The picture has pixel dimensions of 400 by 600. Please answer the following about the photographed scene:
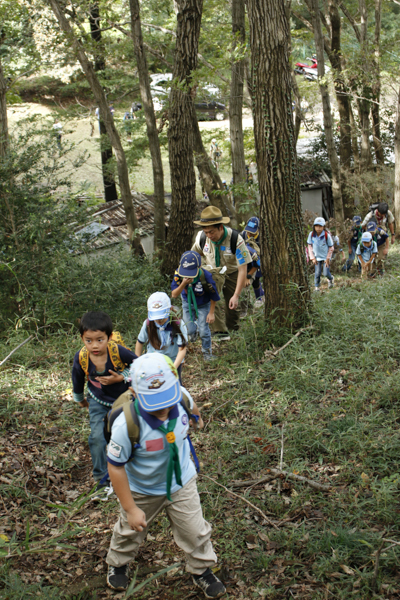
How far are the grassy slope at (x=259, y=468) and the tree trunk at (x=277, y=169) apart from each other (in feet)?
1.67

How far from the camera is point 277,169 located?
5.90 metres

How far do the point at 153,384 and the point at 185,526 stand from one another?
3.26 feet

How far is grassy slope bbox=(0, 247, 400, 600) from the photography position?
3.26 metres

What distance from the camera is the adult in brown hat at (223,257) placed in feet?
20.9

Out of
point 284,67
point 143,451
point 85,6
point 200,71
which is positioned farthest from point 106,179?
point 143,451

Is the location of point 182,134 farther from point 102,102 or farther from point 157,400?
→ point 157,400

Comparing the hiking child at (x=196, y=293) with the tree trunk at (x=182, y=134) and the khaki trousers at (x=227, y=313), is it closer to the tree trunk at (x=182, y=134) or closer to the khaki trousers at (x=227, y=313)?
the khaki trousers at (x=227, y=313)

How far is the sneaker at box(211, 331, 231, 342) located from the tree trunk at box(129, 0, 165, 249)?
13.8 feet

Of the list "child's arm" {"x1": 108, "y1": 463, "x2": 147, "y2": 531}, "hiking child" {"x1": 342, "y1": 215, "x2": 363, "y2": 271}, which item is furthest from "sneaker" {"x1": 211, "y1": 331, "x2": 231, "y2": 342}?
"hiking child" {"x1": 342, "y1": 215, "x2": 363, "y2": 271}

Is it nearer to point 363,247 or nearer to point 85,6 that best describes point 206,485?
point 363,247

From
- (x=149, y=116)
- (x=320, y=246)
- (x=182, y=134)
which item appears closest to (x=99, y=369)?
(x=182, y=134)

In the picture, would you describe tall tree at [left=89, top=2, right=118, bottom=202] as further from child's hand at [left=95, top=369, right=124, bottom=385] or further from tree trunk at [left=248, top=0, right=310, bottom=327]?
child's hand at [left=95, top=369, right=124, bottom=385]

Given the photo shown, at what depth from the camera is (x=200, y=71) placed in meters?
8.75

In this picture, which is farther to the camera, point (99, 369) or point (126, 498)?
point (99, 369)
